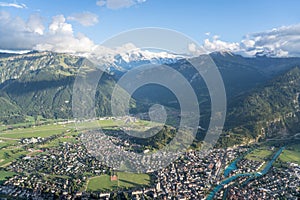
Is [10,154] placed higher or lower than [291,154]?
lower

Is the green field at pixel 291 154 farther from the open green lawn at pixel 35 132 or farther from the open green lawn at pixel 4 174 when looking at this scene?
the open green lawn at pixel 35 132

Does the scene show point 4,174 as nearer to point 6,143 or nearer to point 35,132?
point 6,143

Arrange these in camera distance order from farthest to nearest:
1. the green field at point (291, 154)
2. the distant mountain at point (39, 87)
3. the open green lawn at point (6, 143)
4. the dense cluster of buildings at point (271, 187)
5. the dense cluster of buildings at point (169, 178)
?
1. the distant mountain at point (39, 87)
2. the open green lawn at point (6, 143)
3. the green field at point (291, 154)
4. the dense cluster of buildings at point (169, 178)
5. the dense cluster of buildings at point (271, 187)

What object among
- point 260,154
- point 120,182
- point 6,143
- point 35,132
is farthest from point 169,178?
point 35,132

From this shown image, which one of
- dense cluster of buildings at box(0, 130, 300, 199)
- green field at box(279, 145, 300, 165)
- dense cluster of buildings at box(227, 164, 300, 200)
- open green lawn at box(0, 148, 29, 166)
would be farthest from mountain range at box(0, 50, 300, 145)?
open green lawn at box(0, 148, 29, 166)

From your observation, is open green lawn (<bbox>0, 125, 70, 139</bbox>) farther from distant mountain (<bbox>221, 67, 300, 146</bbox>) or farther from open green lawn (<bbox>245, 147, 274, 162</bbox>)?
open green lawn (<bbox>245, 147, 274, 162</bbox>)

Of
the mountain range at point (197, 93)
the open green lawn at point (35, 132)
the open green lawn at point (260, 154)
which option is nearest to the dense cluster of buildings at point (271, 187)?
the open green lawn at point (260, 154)
